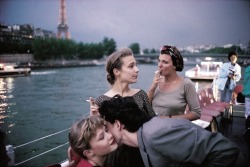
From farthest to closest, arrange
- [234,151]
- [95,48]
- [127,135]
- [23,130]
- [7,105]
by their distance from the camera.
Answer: [95,48], [7,105], [23,130], [127,135], [234,151]

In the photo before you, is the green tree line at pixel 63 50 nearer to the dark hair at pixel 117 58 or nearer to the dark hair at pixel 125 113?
the dark hair at pixel 117 58

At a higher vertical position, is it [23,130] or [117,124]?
[117,124]

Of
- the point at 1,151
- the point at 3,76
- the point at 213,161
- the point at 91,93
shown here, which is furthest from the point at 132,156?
the point at 3,76

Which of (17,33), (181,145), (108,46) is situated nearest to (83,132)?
(181,145)

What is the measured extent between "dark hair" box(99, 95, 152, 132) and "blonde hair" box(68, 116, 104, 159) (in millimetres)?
61

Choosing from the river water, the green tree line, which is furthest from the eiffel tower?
the river water

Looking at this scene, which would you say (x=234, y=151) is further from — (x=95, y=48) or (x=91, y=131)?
(x=95, y=48)

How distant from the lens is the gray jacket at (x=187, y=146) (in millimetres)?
978

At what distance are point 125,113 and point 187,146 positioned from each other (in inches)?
14.4

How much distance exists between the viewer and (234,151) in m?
0.98

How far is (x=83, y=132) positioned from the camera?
1.31 metres

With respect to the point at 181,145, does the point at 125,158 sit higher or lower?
lower

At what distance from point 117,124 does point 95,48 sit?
84440mm

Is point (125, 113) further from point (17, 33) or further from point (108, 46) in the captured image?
point (108, 46)
